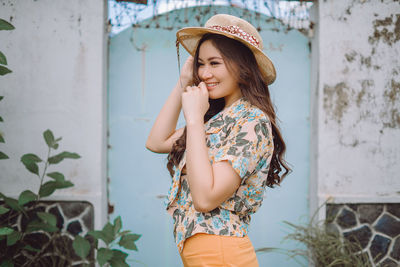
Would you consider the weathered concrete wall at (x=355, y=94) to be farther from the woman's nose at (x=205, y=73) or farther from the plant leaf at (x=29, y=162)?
the plant leaf at (x=29, y=162)

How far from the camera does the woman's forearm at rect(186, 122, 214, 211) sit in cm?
120

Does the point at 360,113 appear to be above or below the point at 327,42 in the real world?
below

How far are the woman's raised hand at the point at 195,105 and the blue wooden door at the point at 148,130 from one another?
1.73 metres

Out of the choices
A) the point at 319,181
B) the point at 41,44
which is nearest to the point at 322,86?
the point at 319,181

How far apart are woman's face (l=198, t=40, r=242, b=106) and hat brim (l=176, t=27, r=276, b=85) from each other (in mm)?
77

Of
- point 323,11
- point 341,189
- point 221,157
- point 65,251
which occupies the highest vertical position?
point 323,11

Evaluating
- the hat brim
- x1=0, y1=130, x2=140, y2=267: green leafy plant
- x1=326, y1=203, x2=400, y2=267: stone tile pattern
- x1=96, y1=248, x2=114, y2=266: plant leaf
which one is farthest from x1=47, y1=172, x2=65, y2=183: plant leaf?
x1=326, y1=203, x2=400, y2=267: stone tile pattern

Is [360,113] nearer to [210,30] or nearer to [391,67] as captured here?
[391,67]

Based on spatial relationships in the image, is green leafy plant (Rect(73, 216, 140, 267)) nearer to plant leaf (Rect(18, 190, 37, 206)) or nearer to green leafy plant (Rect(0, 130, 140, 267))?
green leafy plant (Rect(0, 130, 140, 267))

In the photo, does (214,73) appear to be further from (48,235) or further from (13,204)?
(48,235)

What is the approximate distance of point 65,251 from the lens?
2799 millimetres

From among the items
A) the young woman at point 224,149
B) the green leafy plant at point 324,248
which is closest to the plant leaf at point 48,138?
the young woman at point 224,149

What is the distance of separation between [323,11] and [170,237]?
7.37 ft

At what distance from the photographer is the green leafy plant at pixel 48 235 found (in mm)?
2234
